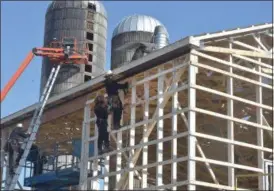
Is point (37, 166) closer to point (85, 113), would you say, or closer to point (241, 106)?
point (85, 113)

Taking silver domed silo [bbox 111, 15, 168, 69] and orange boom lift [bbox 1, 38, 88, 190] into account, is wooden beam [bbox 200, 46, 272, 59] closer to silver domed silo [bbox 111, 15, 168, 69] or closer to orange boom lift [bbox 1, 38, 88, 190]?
orange boom lift [bbox 1, 38, 88, 190]

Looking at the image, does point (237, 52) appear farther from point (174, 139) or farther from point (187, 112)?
point (174, 139)

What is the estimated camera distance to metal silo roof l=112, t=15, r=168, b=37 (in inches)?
1380

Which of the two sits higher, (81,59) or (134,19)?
(134,19)

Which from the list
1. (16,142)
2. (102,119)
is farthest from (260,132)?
(16,142)

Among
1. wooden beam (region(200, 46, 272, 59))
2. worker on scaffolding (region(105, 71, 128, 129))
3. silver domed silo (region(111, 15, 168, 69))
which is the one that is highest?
silver domed silo (region(111, 15, 168, 69))

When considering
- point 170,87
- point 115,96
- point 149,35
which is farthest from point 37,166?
point 149,35

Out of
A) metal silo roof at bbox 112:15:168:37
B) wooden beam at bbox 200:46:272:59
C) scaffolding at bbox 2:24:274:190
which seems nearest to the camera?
scaffolding at bbox 2:24:274:190

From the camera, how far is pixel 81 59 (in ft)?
96.3

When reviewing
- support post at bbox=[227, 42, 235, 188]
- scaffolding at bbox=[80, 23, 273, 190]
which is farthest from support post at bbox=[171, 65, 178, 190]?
support post at bbox=[227, 42, 235, 188]

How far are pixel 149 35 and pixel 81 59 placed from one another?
7.00 m

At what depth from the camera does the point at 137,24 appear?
115ft

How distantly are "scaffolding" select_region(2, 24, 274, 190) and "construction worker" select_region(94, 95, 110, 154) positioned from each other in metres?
0.39

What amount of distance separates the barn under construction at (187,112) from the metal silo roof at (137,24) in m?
13.3
